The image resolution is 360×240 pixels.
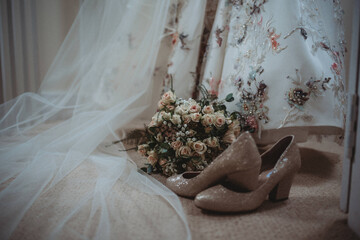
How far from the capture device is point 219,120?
741 mm

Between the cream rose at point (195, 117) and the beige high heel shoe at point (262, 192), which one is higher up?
the cream rose at point (195, 117)

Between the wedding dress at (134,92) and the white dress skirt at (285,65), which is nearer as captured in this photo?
the wedding dress at (134,92)

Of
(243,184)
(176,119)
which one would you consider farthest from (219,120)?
(243,184)

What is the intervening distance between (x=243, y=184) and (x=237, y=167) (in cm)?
5

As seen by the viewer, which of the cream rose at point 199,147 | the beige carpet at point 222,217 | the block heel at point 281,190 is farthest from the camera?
the cream rose at point 199,147

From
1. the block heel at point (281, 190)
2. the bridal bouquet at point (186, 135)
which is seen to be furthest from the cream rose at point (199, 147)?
the block heel at point (281, 190)

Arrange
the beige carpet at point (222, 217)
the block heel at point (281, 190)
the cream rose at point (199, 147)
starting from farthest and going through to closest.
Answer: the cream rose at point (199, 147), the block heel at point (281, 190), the beige carpet at point (222, 217)

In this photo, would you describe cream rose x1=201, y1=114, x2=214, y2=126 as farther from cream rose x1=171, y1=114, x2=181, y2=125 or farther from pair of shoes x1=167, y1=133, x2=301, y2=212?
pair of shoes x1=167, y1=133, x2=301, y2=212

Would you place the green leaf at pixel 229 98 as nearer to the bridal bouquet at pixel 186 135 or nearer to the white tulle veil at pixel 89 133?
the bridal bouquet at pixel 186 135

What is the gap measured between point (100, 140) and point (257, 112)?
1.89 feet

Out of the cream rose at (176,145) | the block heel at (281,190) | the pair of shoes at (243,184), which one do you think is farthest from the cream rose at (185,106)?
the block heel at (281,190)

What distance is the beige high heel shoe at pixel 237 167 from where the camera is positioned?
535 mm

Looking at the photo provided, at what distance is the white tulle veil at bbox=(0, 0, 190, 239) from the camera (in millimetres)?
527

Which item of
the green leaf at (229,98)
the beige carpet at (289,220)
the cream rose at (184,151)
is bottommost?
the beige carpet at (289,220)
